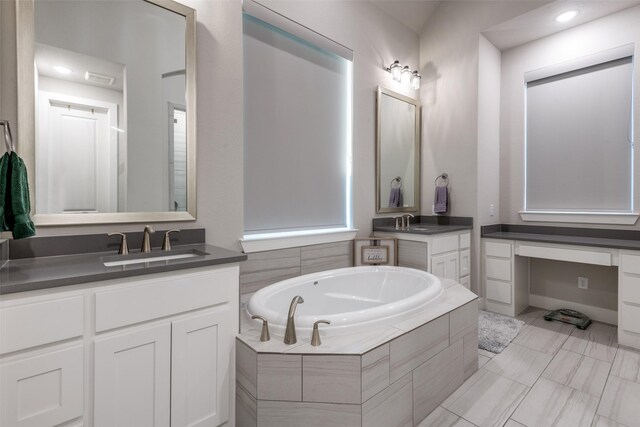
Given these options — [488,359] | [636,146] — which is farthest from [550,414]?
[636,146]

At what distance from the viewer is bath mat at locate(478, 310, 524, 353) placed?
2426 mm

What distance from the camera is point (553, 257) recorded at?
2.79 metres

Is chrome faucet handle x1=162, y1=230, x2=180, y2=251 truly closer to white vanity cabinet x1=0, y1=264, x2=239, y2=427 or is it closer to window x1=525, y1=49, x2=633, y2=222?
white vanity cabinet x1=0, y1=264, x2=239, y2=427

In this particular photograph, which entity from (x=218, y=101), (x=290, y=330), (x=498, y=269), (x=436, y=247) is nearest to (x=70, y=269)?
(x=290, y=330)

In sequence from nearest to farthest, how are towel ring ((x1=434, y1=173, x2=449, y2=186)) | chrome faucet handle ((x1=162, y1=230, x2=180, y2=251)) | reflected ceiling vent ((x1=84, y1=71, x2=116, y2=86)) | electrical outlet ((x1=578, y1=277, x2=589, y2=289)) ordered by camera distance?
reflected ceiling vent ((x1=84, y1=71, x2=116, y2=86)) < chrome faucet handle ((x1=162, y1=230, x2=180, y2=251)) < electrical outlet ((x1=578, y1=277, x2=589, y2=289)) < towel ring ((x1=434, y1=173, x2=449, y2=186))

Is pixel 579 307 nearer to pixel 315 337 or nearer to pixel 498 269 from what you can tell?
pixel 498 269

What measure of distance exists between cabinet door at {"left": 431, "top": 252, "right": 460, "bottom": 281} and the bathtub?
501mm

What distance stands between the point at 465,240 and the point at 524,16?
2.16m

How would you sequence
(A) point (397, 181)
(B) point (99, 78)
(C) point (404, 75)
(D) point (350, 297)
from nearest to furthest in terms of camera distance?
1. (B) point (99, 78)
2. (D) point (350, 297)
3. (C) point (404, 75)
4. (A) point (397, 181)

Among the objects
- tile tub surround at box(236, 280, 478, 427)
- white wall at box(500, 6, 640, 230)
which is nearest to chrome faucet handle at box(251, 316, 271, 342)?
tile tub surround at box(236, 280, 478, 427)

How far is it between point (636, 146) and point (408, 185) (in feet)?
6.42

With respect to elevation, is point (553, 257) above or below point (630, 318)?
above

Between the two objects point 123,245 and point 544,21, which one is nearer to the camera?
point 123,245

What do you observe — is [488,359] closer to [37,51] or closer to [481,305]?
[481,305]
